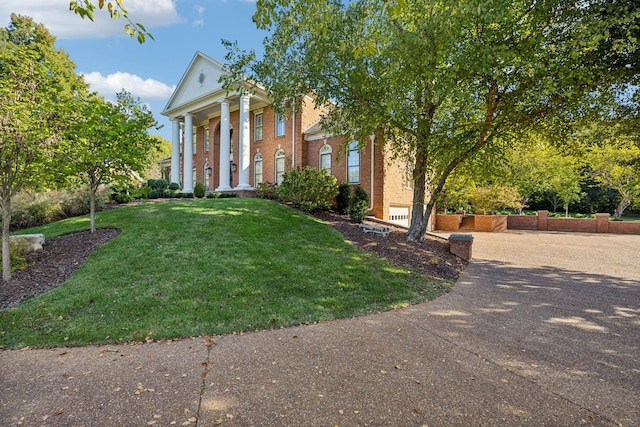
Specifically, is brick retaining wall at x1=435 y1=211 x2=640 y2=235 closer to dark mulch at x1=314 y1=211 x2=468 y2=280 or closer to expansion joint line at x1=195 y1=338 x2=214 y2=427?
dark mulch at x1=314 y1=211 x2=468 y2=280

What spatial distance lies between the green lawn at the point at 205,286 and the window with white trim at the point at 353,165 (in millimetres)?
6839

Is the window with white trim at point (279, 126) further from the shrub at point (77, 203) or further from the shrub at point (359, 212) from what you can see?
the shrub at point (77, 203)

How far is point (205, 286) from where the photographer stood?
5.26 metres

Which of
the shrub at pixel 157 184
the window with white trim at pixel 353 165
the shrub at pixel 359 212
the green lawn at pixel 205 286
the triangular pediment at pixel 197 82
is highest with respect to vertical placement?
the triangular pediment at pixel 197 82

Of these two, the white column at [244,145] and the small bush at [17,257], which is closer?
the small bush at [17,257]

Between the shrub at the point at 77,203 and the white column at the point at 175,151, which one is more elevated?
the white column at the point at 175,151

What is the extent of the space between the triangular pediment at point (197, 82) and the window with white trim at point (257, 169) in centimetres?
456

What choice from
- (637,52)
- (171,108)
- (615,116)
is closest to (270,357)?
(637,52)

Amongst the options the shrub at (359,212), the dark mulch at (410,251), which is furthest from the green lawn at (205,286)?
the shrub at (359,212)

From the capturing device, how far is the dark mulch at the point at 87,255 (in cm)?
552

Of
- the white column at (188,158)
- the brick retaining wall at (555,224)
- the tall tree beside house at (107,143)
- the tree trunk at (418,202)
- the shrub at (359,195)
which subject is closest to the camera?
the tall tree beside house at (107,143)

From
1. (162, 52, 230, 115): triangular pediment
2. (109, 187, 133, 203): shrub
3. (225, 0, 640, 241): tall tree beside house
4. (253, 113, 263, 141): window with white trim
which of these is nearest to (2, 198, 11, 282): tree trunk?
(225, 0, 640, 241): tall tree beside house

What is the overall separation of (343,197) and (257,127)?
30.2 feet

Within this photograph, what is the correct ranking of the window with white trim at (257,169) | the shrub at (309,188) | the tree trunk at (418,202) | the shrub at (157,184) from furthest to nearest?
the window with white trim at (257,169), the shrub at (157,184), the shrub at (309,188), the tree trunk at (418,202)
